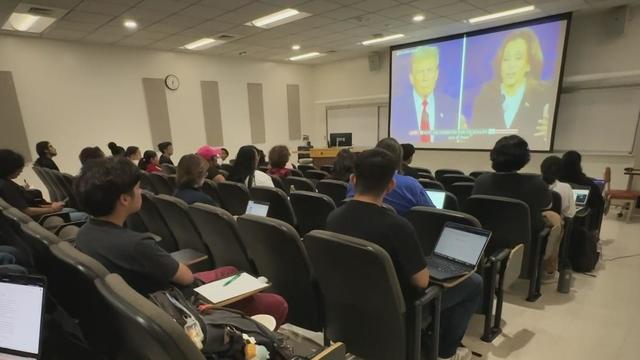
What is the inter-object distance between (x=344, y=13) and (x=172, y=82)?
4366 mm

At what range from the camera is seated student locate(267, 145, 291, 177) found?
389 cm

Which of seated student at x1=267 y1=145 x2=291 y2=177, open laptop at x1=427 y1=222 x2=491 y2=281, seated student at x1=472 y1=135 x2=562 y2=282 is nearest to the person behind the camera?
open laptop at x1=427 y1=222 x2=491 y2=281

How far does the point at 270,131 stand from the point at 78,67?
4.55 m

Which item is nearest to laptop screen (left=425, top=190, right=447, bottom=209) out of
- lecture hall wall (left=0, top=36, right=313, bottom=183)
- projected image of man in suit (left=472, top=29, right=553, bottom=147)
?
projected image of man in suit (left=472, top=29, right=553, bottom=147)

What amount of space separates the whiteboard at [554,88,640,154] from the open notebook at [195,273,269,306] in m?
6.77

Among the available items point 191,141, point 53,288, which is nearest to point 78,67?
point 191,141

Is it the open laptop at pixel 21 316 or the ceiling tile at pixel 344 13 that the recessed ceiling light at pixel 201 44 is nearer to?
the ceiling tile at pixel 344 13

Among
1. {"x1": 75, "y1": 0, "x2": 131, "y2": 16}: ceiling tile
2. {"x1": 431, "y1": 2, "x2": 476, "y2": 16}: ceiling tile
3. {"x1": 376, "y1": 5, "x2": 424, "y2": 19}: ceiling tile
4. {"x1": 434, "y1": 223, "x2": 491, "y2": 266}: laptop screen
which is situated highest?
{"x1": 431, "y1": 2, "x2": 476, "y2": 16}: ceiling tile

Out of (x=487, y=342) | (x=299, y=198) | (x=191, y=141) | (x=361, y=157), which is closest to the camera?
(x=361, y=157)

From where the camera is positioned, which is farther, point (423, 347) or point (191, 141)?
point (191, 141)

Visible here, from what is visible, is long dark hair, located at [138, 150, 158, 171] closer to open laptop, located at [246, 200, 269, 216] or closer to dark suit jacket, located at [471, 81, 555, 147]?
open laptop, located at [246, 200, 269, 216]

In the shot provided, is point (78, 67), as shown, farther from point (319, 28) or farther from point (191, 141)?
point (319, 28)

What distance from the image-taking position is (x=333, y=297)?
1.60m

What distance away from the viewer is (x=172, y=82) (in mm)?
7426
